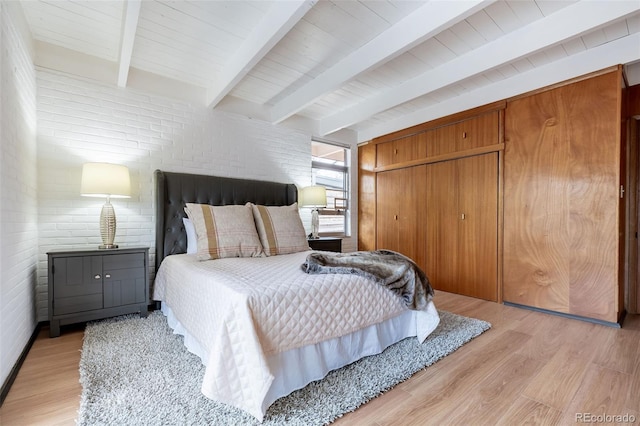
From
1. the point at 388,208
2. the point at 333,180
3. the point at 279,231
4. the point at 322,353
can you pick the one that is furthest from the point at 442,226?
the point at 322,353

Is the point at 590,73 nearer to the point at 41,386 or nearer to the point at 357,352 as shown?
the point at 357,352

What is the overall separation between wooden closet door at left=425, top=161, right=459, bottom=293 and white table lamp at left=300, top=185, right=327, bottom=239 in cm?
146

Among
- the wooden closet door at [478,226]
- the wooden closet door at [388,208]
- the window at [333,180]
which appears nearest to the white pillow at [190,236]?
the window at [333,180]

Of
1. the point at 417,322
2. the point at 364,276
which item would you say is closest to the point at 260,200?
the point at 364,276

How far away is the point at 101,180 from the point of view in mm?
2406

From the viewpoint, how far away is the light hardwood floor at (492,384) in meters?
1.39

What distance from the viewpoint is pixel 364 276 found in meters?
1.92

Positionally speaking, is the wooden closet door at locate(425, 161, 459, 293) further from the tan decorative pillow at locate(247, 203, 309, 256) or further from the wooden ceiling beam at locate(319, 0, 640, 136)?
the tan decorative pillow at locate(247, 203, 309, 256)

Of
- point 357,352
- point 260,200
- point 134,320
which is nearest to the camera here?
point 357,352

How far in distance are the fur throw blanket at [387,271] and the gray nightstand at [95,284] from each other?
1.64 metres

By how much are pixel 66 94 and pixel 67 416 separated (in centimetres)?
263

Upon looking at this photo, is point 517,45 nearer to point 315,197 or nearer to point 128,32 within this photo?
point 315,197

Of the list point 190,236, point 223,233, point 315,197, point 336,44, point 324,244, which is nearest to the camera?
point 336,44

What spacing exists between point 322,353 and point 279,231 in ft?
4.77
